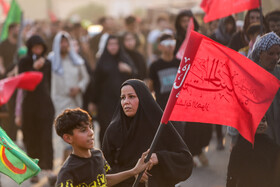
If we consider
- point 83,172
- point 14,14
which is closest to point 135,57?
point 14,14

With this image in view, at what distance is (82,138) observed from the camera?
4.20 meters

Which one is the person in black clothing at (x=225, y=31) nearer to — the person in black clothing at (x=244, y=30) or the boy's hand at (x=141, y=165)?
the person in black clothing at (x=244, y=30)

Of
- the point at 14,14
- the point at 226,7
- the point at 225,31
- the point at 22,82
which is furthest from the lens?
the point at 14,14

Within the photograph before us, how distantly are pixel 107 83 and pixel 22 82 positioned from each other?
151cm

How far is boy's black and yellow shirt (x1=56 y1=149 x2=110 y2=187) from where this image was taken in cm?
404

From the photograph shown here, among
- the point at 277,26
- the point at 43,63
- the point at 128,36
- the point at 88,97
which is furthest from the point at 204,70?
the point at 128,36

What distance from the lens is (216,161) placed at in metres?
8.93

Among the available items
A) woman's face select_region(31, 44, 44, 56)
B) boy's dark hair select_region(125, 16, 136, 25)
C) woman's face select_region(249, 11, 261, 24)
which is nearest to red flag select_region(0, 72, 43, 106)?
woman's face select_region(31, 44, 44, 56)

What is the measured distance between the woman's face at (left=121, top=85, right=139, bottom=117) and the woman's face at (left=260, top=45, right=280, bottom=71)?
119 cm

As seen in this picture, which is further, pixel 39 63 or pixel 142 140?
pixel 39 63

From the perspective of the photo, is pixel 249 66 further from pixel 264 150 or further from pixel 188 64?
pixel 264 150

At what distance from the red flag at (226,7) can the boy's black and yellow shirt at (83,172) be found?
277 cm

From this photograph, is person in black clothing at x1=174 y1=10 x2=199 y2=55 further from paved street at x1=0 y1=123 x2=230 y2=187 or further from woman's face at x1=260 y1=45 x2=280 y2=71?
woman's face at x1=260 y1=45 x2=280 y2=71

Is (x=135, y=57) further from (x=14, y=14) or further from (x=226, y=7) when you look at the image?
(x=226, y=7)
